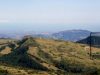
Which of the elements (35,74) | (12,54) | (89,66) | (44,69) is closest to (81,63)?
(89,66)

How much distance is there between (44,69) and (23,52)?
2235 centimetres

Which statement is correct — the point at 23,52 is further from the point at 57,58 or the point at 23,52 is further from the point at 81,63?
the point at 81,63

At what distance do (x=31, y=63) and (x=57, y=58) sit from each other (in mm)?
9840

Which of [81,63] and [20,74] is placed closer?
[20,74]

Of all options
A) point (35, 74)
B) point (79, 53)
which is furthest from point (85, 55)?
point (35, 74)

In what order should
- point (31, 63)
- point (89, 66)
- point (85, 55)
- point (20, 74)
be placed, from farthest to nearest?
point (85, 55) < point (31, 63) < point (89, 66) < point (20, 74)

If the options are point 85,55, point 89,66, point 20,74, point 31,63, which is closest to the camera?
point 20,74

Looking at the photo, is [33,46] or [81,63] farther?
[33,46]

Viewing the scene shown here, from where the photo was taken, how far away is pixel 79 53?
128 metres

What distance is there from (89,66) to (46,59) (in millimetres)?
17877

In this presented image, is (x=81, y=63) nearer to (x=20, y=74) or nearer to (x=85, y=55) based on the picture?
(x=85, y=55)

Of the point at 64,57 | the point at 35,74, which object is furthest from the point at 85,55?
the point at 35,74

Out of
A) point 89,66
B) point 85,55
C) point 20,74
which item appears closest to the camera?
point 20,74

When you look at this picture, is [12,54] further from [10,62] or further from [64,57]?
[64,57]
